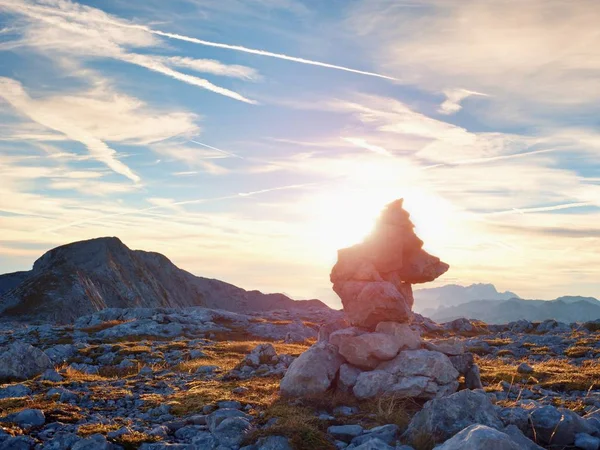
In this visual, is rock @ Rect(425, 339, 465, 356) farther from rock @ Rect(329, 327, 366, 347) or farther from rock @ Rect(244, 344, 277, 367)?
rock @ Rect(244, 344, 277, 367)

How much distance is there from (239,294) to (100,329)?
125 meters

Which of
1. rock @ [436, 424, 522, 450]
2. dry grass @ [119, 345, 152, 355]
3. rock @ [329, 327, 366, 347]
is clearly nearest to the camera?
rock @ [436, 424, 522, 450]

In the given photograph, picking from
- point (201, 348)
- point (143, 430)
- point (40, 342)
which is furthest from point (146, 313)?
point (143, 430)

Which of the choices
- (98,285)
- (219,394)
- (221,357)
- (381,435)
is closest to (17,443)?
(219,394)

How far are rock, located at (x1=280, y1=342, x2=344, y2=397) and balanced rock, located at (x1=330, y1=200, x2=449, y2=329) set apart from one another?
2648 millimetres

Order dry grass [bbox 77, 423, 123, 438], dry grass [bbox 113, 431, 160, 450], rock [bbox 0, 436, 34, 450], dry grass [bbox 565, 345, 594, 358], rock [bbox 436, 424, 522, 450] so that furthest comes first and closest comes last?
dry grass [bbox 565, 345, 594, 358]
dry grass [bbox 77, 423, 123, 438]
dry grass [bbox 113, 431, 160, 450]
rock [bbox 0, 436, 34, 450]
rock [bbox 436, 424, 522, 450]

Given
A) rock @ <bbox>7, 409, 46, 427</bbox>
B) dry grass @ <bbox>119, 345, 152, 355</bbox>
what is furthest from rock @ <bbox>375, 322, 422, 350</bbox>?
dry grass @ <bbox>119, 345, 152, 355</bbox>

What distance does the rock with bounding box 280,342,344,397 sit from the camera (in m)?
21.3

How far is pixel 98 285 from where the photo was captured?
369 ft

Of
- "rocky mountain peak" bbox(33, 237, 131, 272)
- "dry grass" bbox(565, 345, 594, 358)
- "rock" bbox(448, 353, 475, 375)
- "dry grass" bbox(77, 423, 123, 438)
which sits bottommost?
"dry grass" bbox(565, 345, 594, 358)

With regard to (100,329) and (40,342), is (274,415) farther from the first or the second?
(100,329)

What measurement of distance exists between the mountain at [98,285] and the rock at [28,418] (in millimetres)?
83285

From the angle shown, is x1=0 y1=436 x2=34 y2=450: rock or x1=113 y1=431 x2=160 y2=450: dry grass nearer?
x1=0 y1=436 x2=34 y2=450: rock

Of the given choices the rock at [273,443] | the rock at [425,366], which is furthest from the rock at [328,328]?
the rock at [273,443]
